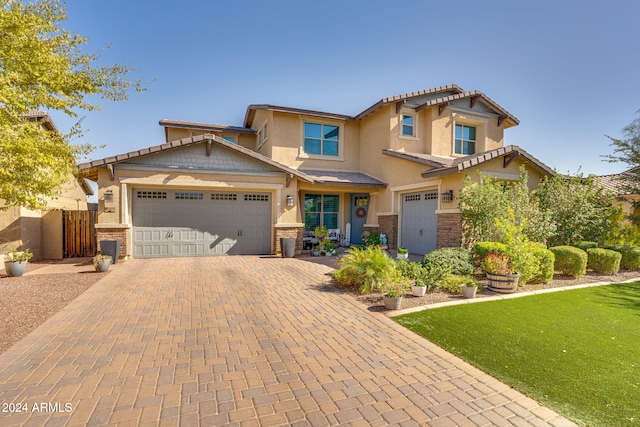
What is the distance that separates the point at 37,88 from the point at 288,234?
29.3ft

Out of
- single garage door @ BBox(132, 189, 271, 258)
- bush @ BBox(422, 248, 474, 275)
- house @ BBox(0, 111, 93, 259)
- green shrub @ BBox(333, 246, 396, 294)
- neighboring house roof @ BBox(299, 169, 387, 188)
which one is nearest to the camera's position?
green shrub @ BBox(333, 246, 396, 294)

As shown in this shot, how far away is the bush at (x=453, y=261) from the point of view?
7.99 metres

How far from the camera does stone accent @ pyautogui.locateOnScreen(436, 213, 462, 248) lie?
425 inches

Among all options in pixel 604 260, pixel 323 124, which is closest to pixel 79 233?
pixel 323 124

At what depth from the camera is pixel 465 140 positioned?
53.3 ft

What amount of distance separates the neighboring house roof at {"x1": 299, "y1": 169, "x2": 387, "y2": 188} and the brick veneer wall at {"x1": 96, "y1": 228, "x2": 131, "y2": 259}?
802cm

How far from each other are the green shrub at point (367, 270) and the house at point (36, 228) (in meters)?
9.75

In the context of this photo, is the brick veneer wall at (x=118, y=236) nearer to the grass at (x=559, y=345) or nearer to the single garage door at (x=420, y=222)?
the grass at (x=559, y=345)

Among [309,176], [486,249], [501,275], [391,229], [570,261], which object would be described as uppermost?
[309,176]

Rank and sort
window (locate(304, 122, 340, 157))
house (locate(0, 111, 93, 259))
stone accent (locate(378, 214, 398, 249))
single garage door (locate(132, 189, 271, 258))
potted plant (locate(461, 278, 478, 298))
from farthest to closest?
window (locate(304, 122, 340, 157))
stone accent (locate(378, 214, 398, 249))
single garage door (locate(132, 189, 271, 258))
house (locate(0, 111, 93, 259))
potted plant (locate(461, 278, 478, 298))

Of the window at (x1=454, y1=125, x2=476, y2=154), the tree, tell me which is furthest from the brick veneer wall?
the window at (x1=454, y1=125, x2=476, y2=154)

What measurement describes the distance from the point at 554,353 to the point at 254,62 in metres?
13.5

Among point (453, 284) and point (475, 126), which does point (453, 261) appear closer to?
point (453, 284)

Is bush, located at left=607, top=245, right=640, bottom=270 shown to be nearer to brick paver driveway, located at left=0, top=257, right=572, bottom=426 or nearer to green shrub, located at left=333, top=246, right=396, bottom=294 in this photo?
green shrub, located at left=333, top=246, right=396, bottom=294
